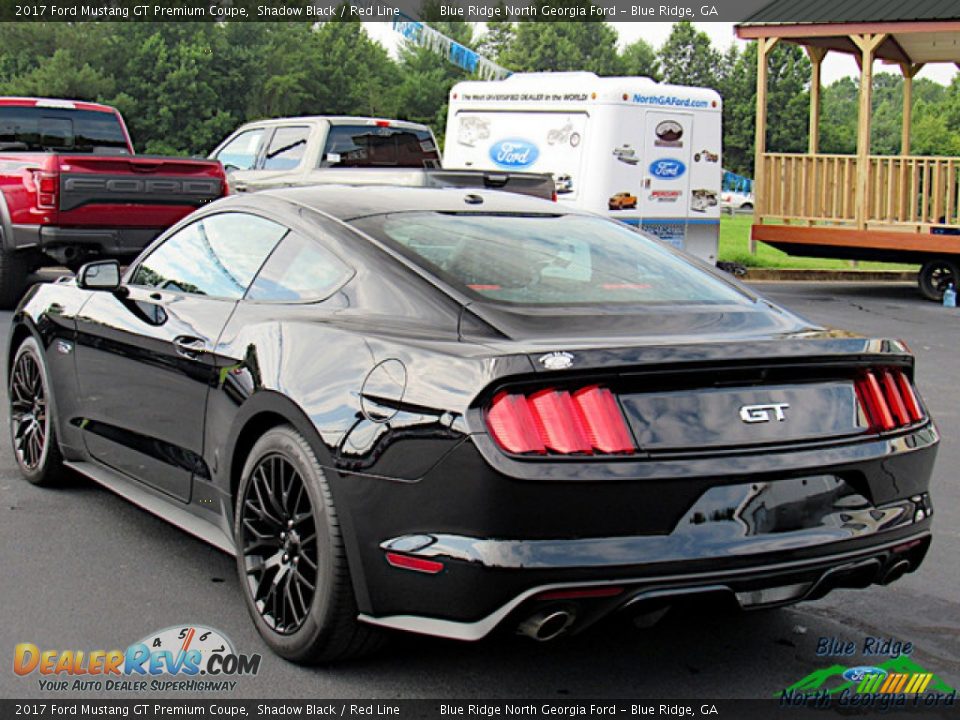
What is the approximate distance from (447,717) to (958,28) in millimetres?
18328

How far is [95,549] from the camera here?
537 cm

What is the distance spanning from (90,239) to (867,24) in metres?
12.8

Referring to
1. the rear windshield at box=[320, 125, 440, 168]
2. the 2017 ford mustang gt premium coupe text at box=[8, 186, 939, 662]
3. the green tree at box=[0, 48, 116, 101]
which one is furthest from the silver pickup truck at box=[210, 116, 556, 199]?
the green tree at box=[0, 48, 116, 101]

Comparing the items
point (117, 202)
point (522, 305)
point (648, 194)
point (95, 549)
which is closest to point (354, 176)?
point (117, 202)

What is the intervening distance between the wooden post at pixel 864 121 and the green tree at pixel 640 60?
111397 mm

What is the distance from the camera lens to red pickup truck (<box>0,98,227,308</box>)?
1285 cm

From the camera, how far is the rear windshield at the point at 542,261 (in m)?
4.37

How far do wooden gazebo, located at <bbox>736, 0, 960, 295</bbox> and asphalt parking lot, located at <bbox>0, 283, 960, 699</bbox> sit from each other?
1385 centimetres

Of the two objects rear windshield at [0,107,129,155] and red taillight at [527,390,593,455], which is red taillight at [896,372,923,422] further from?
rear windshield at [0,107,129,155]

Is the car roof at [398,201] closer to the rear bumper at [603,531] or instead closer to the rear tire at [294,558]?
the rear tire at [294,558]

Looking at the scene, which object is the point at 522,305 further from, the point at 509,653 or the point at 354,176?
the point at 354,176

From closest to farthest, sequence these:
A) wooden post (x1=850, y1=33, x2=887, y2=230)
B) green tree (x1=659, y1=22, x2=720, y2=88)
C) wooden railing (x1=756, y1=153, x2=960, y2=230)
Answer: wooden railing (x1=756, y1=153, x2=960, y2=230) < wooden post (x1=850, y1=33, x2=887, y2=230) < green tree (x1=659, y1=22, x2=720, y2=88)

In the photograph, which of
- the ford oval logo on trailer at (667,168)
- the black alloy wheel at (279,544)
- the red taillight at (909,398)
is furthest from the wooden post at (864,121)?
the black alloy wheel at (279,544)

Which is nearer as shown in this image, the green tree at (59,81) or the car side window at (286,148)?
the car side window at (286,148)
